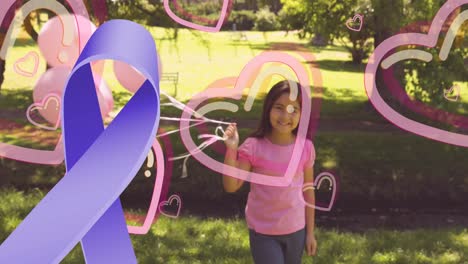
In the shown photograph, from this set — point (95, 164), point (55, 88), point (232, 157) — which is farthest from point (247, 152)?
point (55, 88)

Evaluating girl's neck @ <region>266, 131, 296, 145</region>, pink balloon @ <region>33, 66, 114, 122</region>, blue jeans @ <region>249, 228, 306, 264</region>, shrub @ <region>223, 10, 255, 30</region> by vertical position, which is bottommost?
shrub @ <region>223, 10, 255, 30</region>

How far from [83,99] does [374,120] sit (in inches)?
384

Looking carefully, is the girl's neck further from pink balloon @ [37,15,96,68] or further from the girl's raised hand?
pink balloon @ [37,15,96,68]

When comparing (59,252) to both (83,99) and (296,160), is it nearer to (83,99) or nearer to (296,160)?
(83,99)

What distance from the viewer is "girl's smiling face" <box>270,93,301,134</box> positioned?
2881mm

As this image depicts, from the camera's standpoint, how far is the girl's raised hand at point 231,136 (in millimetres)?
2660

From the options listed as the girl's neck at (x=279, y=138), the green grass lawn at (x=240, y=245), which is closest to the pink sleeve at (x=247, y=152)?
the girl's neck at (x=279, y=138)

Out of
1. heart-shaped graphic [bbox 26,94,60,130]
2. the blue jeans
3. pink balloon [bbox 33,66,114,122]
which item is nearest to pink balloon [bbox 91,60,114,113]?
pink balloon [bbox 33,66,114,122]

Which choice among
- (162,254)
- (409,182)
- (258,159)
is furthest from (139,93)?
(409,182)

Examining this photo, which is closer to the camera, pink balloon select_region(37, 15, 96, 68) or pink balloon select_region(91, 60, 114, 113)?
pink balloon select_region(91, 60, 114, 113)

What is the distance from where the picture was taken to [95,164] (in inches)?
73.4

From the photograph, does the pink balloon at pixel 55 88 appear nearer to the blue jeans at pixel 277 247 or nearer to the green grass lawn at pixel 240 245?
the green grass lawn at pixel 240 245

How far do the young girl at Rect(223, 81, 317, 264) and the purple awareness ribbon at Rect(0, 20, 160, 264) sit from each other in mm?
825

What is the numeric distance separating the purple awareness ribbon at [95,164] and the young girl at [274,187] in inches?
32.5
